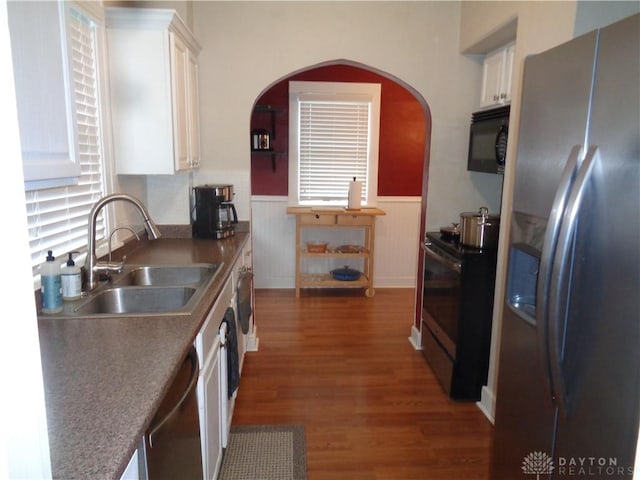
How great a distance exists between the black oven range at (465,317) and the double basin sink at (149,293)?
4.73ft

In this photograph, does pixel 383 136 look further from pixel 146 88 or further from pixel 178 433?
pixel 178 433

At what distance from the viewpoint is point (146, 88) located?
2.55 m

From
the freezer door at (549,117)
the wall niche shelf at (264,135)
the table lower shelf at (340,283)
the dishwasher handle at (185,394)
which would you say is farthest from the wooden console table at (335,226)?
the dishwasher handle at (185,394)

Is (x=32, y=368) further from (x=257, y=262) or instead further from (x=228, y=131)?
(x=257, y=262)

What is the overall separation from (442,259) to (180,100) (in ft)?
6.29

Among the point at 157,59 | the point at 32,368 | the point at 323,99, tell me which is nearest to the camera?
the point at 32,368

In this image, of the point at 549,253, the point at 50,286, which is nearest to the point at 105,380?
the point at 50,286

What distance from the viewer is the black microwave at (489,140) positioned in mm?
2705

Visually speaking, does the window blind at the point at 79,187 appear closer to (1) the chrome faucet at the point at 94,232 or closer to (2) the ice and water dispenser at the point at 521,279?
(1) the chrome faucet at the point at 94,232

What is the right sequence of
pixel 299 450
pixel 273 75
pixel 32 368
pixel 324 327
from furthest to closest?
pixel 324 327, pixel 273 75, pixel 299 450, pixel 32 368

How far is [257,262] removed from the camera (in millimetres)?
5180

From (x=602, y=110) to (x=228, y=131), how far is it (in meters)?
2.63

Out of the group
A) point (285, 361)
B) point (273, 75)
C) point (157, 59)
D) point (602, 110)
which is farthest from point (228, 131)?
point (602, 110)

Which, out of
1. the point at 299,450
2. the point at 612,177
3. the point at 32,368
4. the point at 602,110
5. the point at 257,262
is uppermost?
the point at 602,110
